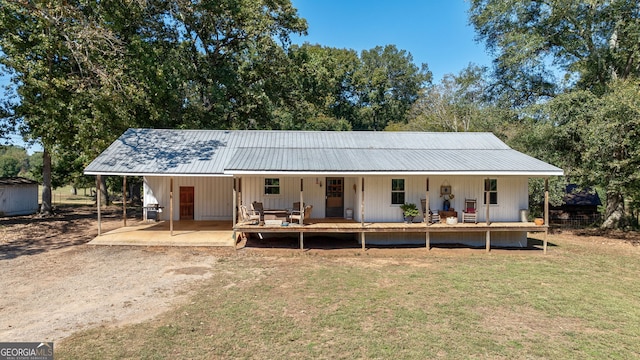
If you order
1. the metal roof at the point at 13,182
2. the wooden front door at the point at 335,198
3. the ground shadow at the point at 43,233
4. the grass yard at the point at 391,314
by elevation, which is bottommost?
the grass yard at the point at 391,314

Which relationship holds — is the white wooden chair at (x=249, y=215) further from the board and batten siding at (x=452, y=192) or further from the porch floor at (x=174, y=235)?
the board and batten siding at (x=452, y=192)

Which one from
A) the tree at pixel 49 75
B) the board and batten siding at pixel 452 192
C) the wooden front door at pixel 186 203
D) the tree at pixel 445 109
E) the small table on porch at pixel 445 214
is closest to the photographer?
the small table on porch at pixel 445 214

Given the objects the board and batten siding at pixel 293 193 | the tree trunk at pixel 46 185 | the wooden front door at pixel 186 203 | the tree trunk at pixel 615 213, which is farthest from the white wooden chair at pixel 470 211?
the tree trunk at pixel 46 185

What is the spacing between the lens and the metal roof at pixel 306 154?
12055 mm

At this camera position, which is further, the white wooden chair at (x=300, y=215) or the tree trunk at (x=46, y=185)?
the tree trunk at (x=46, y=185)

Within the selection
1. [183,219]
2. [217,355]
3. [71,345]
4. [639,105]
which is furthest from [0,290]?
[639,105]

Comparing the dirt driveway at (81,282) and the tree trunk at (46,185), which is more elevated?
the tree trunk at (46,185)

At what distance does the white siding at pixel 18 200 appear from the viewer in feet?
67.9

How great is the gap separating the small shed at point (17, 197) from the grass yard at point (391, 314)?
1821 centimetres

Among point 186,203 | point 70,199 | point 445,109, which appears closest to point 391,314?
point 186,203

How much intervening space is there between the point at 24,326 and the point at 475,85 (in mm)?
24380

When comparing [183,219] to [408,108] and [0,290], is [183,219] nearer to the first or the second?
[0,290]

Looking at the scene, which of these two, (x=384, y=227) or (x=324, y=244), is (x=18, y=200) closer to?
(x=324, y=244)

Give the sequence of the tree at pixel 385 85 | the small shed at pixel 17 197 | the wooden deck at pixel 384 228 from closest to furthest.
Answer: the wooden deck at pixel 384 228 → the small shed at pixel 17 197 → the tree at pixel 385 85
